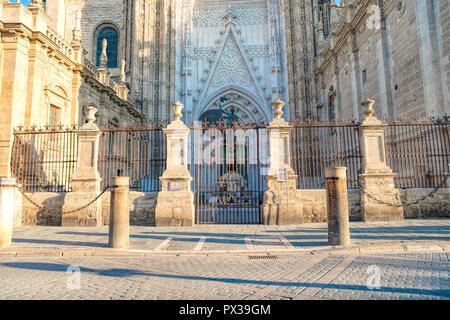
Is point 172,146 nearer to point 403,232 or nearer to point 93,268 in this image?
point 93,268

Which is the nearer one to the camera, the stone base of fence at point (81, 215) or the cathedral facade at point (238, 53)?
the stone base of fence at point (81, 215)

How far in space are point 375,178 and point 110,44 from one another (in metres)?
25.7

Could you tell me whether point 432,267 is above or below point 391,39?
below

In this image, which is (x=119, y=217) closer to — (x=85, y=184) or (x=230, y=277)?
(x=230, y=277)

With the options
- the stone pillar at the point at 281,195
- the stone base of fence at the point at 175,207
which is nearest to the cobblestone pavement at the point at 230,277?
the stone base of fence at the point at 175,207

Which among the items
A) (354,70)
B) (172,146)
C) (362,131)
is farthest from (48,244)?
(354,70)

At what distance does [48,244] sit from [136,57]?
20.7m

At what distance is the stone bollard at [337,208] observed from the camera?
5383mm

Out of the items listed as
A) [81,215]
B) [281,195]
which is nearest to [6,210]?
[81,215]

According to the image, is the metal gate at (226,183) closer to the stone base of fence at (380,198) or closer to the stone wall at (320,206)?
the stone wall at (320,206)

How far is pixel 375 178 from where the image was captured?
815 cm

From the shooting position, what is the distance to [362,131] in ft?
27.6

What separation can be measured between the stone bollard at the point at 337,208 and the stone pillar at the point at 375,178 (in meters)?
2.96

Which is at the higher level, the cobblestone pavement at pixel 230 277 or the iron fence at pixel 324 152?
the iron fence at pixel 324 152
